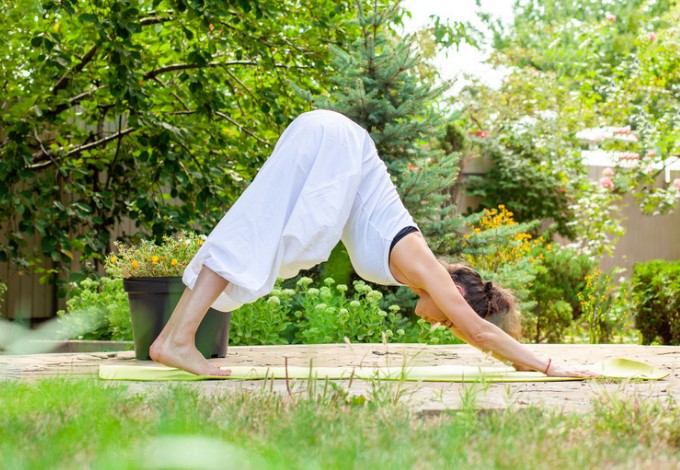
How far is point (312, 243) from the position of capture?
11.1 ft

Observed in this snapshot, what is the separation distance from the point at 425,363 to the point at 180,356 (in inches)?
60.4

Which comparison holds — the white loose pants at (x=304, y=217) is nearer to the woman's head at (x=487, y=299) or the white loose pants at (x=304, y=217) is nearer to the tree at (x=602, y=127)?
the woman's head at (x=487, y=299)

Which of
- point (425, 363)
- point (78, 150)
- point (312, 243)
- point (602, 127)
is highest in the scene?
point (602, 127)

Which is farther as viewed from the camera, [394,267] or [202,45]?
[202,45]

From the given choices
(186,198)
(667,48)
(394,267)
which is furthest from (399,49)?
(667,48)

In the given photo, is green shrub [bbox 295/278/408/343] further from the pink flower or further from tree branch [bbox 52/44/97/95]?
the pink flower

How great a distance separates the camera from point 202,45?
A: 26.2 ft

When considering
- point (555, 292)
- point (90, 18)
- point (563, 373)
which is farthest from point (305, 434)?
point (555, 292)

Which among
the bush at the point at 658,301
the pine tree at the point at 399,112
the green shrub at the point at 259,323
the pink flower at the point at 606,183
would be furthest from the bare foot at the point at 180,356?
the pink flower at the point at 606,183

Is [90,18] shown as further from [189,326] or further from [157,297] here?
[189,326]

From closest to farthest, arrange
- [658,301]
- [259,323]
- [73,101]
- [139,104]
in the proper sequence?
[259,323], [139,104], [73,101], [658,301]

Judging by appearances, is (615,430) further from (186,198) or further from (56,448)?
(186,198)

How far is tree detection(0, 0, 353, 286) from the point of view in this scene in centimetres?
666

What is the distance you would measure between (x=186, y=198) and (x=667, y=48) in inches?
277
